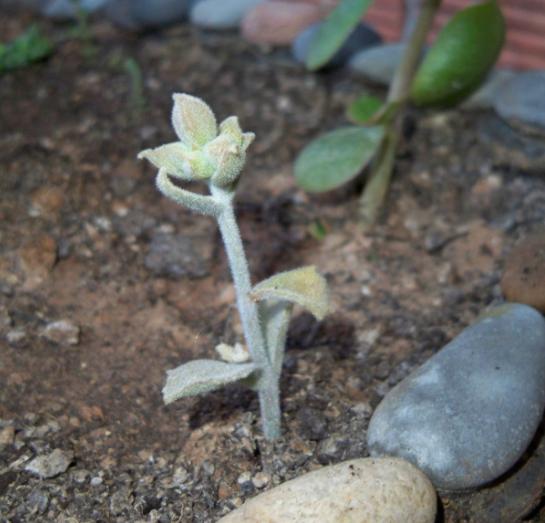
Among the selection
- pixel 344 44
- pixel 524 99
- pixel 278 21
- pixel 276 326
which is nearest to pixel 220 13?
pixel 278 21

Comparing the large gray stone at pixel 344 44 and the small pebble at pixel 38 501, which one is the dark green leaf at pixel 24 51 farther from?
the small pebble at pixel 38 501

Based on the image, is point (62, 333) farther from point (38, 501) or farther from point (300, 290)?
point (300, 290)

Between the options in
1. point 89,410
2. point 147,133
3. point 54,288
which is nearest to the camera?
point 89,410

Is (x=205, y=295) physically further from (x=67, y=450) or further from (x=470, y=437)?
(x=470, y=437)

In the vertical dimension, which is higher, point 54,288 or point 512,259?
point 512,259

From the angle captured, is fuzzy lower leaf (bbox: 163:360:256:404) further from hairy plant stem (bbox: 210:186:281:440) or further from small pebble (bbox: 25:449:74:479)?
small pebble (bbox: 25:449:74:479)

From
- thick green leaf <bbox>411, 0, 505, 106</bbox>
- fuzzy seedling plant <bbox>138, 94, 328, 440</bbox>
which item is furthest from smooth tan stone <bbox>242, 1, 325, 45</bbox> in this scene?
fuzzy seedling plant <bbox>138, 94, 328, 440</bbox>

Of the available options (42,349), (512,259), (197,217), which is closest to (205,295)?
Answer: (197,217)

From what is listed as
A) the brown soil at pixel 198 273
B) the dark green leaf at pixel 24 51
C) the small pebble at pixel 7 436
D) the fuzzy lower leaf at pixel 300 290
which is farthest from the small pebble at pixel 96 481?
the dark green leaf at pixel 24 51
